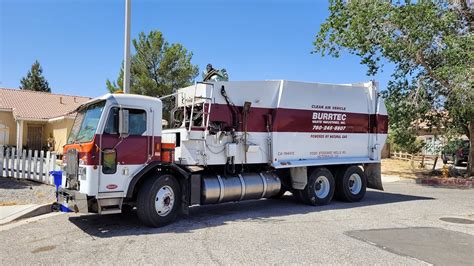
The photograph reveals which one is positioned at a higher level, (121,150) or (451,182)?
(121,150)

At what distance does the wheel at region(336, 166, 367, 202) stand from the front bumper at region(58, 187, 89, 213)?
7230 millimetres

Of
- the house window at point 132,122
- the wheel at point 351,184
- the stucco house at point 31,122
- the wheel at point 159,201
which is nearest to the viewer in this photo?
the house window at point 132,122

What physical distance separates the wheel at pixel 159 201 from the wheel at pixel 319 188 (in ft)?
13.0

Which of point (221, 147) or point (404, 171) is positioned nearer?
point (221, 147)

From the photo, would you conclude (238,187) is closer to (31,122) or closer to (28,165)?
(28,165)

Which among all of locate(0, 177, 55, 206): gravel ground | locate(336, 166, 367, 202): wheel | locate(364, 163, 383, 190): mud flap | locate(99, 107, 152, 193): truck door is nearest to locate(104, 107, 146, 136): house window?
locate(99, 107, 152, 193): truck door

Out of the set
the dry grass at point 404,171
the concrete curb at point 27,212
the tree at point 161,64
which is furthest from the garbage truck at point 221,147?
the tree at point 161,64

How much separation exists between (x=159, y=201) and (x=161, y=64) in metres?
18.4

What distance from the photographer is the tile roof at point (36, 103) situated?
994 inches

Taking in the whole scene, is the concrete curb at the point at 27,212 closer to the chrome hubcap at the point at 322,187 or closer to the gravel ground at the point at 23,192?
the gravel ground at the point at 23,192

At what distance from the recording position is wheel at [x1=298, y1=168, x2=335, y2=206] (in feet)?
37.2

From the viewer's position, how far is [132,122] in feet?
27.7

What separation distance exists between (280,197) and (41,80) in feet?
170

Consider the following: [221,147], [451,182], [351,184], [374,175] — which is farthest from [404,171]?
[221,147]
